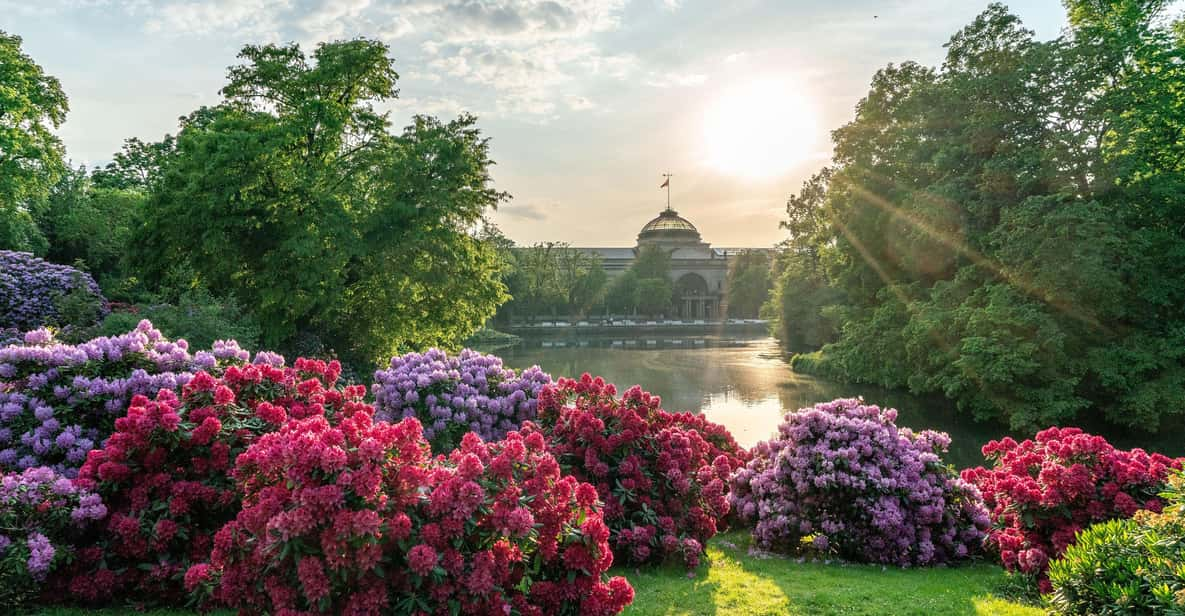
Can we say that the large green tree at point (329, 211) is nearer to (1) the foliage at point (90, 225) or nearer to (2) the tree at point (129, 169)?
(1) the foliage at point (90, 225)

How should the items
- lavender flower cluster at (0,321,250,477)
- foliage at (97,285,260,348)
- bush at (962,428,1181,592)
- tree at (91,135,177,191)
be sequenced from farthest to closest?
tree at (91,135,177,191) < foliage at (97,285,260,348) < bush at (962,428,1181,592) < lavender flower cluster at (0,321,250,477)

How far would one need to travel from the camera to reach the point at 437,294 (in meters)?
17.9

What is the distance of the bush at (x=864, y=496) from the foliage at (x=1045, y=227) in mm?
9767

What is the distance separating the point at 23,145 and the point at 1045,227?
28.5m

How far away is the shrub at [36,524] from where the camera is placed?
377cm

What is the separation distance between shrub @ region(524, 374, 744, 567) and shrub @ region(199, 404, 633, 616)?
2172 millimetres

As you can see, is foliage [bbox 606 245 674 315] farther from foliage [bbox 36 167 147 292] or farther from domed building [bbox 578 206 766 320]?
foliage [bbox 36 167 147 292]

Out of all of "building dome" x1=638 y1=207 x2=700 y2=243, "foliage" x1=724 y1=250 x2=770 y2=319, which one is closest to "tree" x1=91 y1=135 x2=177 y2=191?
"foliage" x1=724 y1=250 x2=770 y2=319

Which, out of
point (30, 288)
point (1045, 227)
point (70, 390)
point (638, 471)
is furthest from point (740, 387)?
point (70, 390)

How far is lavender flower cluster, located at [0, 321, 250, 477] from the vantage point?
15.5 feet

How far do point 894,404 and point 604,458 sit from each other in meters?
17.5

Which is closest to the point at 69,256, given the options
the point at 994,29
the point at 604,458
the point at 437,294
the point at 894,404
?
the point at 437,294

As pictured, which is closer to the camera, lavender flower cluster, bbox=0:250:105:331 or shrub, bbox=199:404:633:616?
shrub, bbox=199:404:633:616

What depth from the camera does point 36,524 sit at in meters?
3.95
